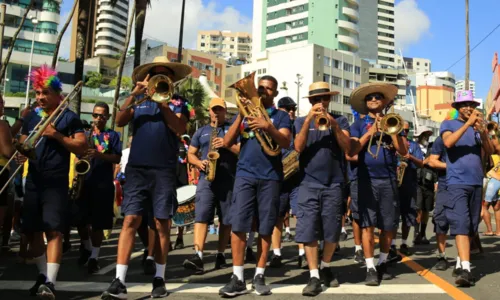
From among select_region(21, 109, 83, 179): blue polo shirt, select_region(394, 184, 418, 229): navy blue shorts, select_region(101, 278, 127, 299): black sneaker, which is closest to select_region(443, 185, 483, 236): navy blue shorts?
select_region(394, 184, 418, 229): navy blue shorts

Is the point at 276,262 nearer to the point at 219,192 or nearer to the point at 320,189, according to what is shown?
the point at 219,192

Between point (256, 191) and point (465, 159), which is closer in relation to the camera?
point (256, 191)

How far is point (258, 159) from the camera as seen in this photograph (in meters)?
5.68

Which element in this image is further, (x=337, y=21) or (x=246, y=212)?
(x=337, y=21)

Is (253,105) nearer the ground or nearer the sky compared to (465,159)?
nearer the sky

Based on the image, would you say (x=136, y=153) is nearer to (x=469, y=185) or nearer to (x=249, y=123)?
(x=249, y=123)

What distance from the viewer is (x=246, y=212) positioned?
5566mm

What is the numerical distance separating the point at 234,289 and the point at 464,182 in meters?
3.06

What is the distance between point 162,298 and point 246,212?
120cm

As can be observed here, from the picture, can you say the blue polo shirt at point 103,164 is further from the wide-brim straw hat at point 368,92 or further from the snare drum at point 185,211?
the wide-brim straw hat at point 368,92

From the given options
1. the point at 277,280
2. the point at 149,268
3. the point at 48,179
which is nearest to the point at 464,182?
the point at 277,280

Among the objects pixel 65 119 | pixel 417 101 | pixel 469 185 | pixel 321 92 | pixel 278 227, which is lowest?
pixel 278 227

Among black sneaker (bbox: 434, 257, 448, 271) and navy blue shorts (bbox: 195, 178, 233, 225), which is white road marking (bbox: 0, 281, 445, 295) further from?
navy blue shorts (bbox: 195, 178, 233, 225)

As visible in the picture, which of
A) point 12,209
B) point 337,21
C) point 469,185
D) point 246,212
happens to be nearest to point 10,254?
point 12,209
